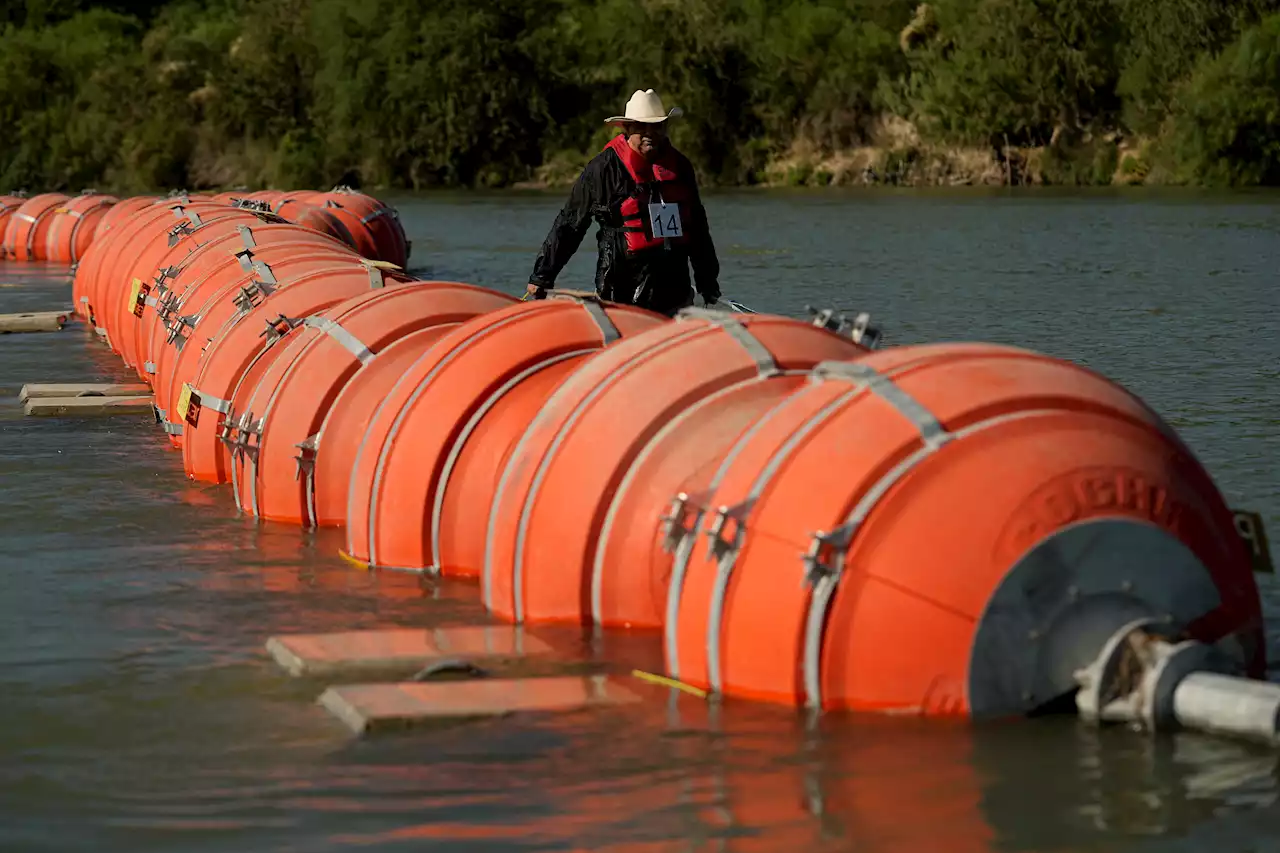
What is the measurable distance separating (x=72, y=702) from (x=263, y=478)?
3591 mm

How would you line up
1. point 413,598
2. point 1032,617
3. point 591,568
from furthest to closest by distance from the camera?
point 413,598 → point 591,568 → point 1032,617

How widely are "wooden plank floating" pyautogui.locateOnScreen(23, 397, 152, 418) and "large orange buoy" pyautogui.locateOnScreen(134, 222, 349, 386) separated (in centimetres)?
29

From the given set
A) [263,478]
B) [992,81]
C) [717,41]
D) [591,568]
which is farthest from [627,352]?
[717,41]

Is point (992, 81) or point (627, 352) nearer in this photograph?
point (627, 352)

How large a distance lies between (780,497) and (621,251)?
17.0 feet

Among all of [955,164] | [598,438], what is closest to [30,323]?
[598,438]

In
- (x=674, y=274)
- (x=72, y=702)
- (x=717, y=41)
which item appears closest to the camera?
(x=72, y=702)

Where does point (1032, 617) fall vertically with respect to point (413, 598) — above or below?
above

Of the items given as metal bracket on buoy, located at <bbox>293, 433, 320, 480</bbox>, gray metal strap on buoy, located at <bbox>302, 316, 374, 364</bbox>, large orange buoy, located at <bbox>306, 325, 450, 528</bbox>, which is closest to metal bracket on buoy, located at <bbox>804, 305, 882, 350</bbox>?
large orange buoy, located at <bbox>306, 325, 450, 528</bbox>

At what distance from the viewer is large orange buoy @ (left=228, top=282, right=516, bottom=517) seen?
10992mm

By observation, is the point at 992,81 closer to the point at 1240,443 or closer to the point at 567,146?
the point at 567,146

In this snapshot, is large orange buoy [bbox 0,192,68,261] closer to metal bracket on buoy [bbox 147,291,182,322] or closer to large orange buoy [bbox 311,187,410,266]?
large orange buoy [bbox 311,187,410,266]

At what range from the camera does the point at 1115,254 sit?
109 ft

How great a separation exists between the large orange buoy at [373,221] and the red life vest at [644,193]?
16.9 metres
